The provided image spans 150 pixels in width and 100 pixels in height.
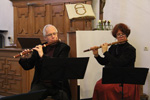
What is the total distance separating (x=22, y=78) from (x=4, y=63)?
62 cm

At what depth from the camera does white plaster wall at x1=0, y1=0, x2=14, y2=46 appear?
7.77 meters

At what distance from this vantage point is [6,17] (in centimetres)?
786

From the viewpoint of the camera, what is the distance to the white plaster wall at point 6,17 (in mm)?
7770

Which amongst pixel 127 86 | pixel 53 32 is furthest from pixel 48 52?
pixel 127 86

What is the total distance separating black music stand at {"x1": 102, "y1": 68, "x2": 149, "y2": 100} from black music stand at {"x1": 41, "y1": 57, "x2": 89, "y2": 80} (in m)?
0.31

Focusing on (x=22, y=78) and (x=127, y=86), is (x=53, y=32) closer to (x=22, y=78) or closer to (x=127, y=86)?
(x=127, y=86)

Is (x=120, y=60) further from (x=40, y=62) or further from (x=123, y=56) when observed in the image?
(x=40, y=62)

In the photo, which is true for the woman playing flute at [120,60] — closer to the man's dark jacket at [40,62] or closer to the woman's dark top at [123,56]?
the woman's dark top at [123,56]

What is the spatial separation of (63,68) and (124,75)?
786 millimetres

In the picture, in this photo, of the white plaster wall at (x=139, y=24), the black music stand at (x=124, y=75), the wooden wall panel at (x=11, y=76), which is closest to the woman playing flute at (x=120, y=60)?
the black music stand at (x=124, y=75)

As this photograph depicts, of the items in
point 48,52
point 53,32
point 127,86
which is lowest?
point 127,86

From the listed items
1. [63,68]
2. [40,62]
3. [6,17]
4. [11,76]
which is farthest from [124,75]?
[6,17]

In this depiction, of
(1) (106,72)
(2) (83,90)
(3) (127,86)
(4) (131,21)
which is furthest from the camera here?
(4) (131,21)

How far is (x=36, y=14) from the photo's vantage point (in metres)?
7.02
